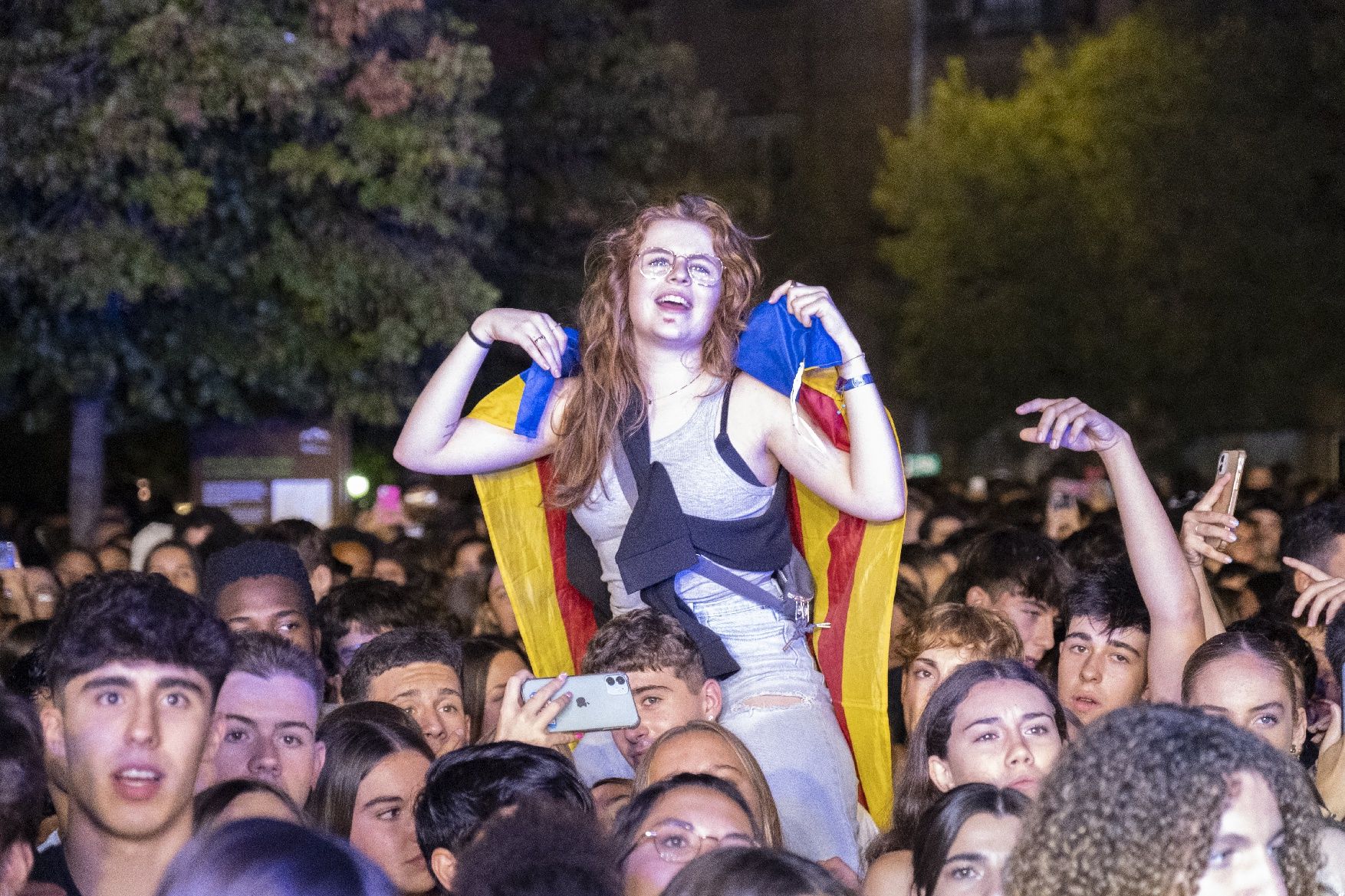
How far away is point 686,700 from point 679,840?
86 cm

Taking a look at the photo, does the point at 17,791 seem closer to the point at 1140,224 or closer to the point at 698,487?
the point at 698,487

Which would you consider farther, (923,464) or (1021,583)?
(923,464)

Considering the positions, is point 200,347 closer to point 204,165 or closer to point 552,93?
point 204,165

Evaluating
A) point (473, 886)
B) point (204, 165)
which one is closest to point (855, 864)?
point (473, 886)

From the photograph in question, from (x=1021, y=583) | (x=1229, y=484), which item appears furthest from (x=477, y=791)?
(x=1021, y=583)

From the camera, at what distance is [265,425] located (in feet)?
50.7

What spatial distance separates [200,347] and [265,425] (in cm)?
183

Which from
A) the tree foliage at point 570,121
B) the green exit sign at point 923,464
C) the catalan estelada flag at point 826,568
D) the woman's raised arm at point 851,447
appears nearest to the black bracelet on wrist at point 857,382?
the woman's raised arm at point 851,447

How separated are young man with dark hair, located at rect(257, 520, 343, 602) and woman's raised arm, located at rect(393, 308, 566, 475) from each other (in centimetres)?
285

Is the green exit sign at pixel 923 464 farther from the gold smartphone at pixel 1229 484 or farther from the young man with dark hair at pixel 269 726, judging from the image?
the young man with dark hair at pixel 269 726

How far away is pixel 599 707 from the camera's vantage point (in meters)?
4.01

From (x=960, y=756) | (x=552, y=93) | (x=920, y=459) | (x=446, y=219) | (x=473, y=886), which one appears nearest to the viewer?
(x=473, y=886)

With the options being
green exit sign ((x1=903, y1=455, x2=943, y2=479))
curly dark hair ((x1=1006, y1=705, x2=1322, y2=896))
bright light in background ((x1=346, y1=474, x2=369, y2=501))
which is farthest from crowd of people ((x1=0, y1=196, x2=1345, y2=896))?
green exit sign ((x1=903, y1=455, x2=943, y2=479))

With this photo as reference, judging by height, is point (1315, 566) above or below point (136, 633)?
below
